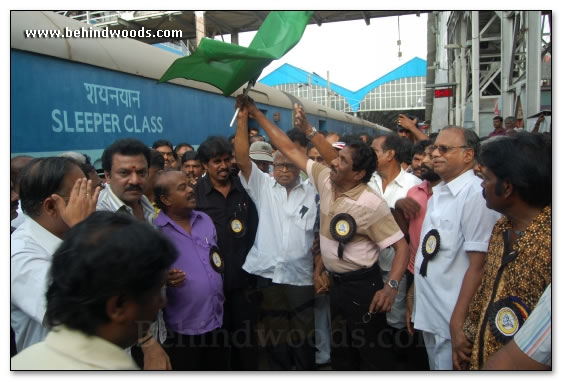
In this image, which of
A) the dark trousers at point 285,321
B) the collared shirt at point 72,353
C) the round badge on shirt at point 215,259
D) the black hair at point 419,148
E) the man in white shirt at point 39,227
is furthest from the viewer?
the black hair at point 419,148

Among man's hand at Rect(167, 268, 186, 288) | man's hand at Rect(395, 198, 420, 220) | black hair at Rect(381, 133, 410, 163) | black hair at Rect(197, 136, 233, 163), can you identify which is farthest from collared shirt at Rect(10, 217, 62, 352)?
black hair at Rect(381, 133, 410, 163)

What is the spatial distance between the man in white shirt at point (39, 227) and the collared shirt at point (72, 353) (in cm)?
55

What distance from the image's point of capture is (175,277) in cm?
211

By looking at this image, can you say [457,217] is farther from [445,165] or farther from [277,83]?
[277,83]

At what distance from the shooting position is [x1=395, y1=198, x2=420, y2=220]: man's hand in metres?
2.71

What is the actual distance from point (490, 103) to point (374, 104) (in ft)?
76.1

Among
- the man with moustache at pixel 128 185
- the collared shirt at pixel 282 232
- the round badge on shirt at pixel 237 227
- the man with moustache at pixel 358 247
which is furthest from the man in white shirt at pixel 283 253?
the man with moustache at pixel 128 185

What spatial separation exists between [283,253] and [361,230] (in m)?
0.58

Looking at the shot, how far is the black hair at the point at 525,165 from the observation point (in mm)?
1550

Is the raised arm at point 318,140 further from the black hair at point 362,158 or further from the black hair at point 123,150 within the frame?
the black hair at point 123,150

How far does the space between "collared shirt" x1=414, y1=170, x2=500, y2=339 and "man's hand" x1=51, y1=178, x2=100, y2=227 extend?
5.29 ft

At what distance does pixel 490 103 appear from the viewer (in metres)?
10.7

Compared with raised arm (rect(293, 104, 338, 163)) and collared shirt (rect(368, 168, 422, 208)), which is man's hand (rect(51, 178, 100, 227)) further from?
collared shirt (rect(368, 168, 422, 208))

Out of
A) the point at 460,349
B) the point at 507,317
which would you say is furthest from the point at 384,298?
the point at 507,317
